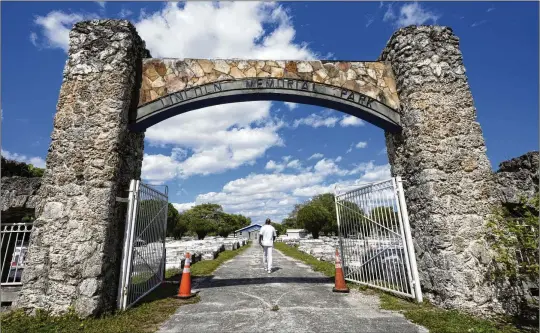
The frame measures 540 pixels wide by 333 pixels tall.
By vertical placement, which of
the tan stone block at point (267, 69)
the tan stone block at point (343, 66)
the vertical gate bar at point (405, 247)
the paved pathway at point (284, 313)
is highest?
the tan stone block at point (343, 66)

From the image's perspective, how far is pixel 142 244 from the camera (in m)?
5.79

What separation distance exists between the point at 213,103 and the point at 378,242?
457 centimetres

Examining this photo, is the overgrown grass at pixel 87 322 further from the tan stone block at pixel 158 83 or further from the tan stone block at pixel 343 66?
the tan stone block at pixel 343 66

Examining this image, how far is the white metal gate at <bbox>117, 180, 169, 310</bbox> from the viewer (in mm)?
5074

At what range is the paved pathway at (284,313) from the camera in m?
3.91

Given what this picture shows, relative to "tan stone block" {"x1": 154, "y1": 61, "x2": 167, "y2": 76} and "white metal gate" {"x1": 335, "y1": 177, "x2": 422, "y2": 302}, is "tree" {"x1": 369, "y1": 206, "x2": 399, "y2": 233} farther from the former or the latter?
"tan stone block" {"x1": 154, "y1": 61, "x2": 167, "y2": 76}

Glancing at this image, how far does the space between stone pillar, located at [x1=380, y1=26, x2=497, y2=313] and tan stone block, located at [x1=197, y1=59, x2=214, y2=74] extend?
3.98 meters

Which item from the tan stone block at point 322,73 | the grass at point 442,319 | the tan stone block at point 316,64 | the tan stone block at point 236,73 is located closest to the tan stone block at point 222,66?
the tan stone block at point 236,73

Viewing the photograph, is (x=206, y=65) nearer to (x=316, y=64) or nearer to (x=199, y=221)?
(x=316, y=64)

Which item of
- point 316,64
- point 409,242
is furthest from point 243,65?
point 409,242

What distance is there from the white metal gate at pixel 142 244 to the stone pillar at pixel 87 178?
20 centimetres

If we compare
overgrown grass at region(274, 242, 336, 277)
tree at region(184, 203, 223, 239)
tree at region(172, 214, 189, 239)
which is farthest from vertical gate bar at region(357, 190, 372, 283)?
tree at region(172, 214, 189, 239)

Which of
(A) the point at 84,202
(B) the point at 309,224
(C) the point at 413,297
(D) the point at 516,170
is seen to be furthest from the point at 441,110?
(B) the point at 309,224

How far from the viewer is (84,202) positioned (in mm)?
4848
